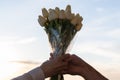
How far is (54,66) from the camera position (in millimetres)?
5398

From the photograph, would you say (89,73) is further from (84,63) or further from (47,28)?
(47,28)

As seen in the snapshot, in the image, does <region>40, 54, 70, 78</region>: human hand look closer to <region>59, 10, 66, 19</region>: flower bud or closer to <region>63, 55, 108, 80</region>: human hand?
<region>63, 55, 108, 80</region>: human hand

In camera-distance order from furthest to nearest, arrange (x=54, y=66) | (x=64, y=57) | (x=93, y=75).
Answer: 1. (x=93, y=75)
2. (x=64, y=57)
3. (x=54, y=66)

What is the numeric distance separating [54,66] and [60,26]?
0.82m

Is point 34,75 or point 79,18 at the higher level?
point 79,18

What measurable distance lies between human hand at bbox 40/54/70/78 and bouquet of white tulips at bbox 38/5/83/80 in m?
0.25

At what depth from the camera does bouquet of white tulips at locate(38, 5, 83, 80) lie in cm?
590

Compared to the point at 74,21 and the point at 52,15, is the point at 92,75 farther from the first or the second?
the point at 52,15

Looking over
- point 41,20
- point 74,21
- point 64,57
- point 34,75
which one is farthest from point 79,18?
point 34,75

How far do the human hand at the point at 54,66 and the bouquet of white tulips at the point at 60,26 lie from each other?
254 mm

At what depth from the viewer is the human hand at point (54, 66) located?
524 centimetres

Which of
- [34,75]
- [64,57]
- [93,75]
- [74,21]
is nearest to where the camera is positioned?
[34,75]

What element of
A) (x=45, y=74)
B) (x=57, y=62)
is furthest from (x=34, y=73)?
(x=57, y=62)

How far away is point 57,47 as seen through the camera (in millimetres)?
5926
